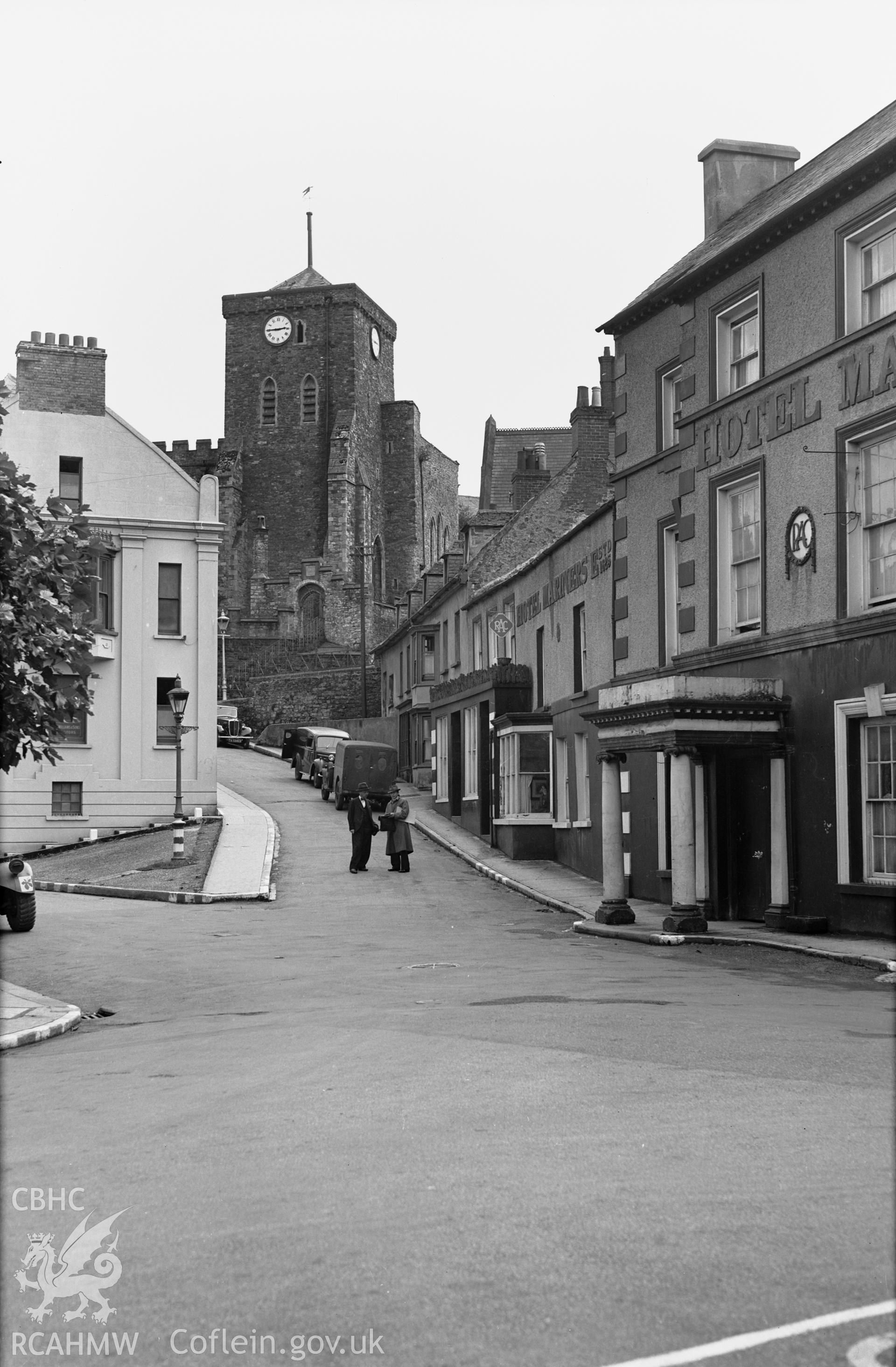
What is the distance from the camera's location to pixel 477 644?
138ft

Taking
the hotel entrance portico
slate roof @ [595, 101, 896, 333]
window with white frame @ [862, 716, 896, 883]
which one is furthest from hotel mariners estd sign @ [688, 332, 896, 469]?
window with white frame @ [862, 716, 896, 883]

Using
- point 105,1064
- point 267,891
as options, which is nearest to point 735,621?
point 267,891

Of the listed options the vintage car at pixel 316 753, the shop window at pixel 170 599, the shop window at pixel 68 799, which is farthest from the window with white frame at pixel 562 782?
the vintage car at pixel 316 753

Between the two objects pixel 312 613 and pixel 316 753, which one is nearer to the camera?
pixel 316 753

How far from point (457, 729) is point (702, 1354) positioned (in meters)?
35.3

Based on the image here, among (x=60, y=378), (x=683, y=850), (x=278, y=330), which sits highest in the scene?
(x=278, y=330)

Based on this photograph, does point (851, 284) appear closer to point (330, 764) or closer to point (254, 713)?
point (330, 764)

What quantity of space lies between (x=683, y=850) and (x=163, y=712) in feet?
83.3

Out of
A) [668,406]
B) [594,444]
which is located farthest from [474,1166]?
[594,444]

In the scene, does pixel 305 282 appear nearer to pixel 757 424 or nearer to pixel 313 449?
pixel 313 449

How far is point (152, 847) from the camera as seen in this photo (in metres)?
33.0

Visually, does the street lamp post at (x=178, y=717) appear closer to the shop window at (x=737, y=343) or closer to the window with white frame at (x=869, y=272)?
the shop window at (x=737, y=343)

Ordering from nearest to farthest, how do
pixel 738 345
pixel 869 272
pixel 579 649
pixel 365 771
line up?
pixel 869 272
pixel 738 345
pixel 579 649
pixel 365 771

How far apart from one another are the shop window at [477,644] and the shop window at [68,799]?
1099cm
